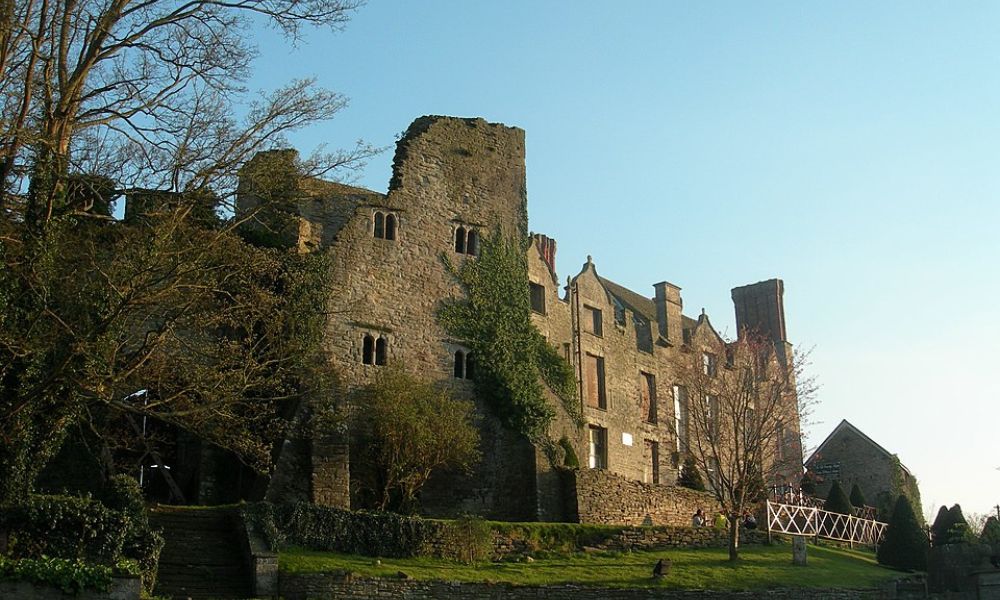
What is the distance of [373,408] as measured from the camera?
30656mm

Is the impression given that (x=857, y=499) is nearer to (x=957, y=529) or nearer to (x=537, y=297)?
(x=957, y=529)

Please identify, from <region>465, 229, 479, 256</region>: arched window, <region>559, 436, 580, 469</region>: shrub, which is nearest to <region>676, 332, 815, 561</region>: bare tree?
<region>559, 436, 580, 469</region>: shrub

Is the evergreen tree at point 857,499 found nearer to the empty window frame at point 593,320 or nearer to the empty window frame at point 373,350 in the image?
the empty window frame at point 593,320

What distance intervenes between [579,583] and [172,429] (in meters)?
12.3

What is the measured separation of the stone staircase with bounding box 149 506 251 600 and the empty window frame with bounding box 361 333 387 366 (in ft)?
22.6

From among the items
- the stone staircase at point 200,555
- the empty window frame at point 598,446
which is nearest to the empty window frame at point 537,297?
the empty window frame at point 598,446

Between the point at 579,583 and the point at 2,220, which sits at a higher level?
the point at 2,220

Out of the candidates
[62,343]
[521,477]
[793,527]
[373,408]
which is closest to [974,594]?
[793,527]

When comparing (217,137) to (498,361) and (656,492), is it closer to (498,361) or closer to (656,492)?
(498,361)

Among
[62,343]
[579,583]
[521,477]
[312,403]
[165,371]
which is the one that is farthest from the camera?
[521,477]

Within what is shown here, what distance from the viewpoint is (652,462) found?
43312 millimetres

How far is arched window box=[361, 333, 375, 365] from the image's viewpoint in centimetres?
3161

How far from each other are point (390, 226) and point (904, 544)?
56.0 ft

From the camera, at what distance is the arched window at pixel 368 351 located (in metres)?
31.6
